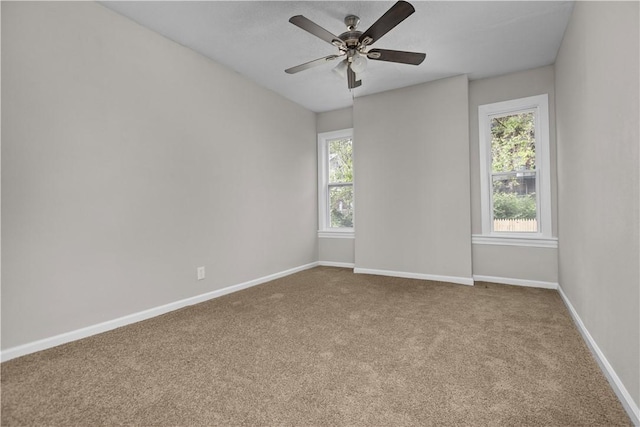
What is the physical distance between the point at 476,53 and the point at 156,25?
10.6 feet

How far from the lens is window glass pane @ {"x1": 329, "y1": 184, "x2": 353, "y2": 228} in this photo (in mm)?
5227

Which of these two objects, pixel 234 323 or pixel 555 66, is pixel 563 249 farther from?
pixel 234 323

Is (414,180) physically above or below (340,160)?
below

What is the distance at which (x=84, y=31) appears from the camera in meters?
2.39

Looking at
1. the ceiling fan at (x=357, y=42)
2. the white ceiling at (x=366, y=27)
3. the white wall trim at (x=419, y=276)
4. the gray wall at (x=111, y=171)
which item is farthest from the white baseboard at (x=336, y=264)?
the ceiling fan at (x=357, y=42)

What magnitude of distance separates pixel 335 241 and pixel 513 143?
9.48ft

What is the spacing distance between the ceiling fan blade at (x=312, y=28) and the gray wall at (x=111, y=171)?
1.53 meters

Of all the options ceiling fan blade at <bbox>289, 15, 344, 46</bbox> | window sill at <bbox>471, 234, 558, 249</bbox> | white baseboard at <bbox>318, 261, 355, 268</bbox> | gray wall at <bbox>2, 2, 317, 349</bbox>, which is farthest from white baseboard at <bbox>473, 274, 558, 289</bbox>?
ceiling fan blade at <bbox>289, 15, 344, 46</bbox>

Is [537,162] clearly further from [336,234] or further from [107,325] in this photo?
[107,325]

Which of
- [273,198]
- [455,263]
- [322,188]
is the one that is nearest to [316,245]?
Answer: [322,188]

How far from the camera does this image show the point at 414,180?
427cm

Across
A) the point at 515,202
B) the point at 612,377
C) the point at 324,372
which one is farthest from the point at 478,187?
the point at 324,372

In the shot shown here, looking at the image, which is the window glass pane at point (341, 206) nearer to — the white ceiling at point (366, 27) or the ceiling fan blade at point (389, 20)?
the white ceiling at point (366, 27)

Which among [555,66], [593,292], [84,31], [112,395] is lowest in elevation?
[112,395]
